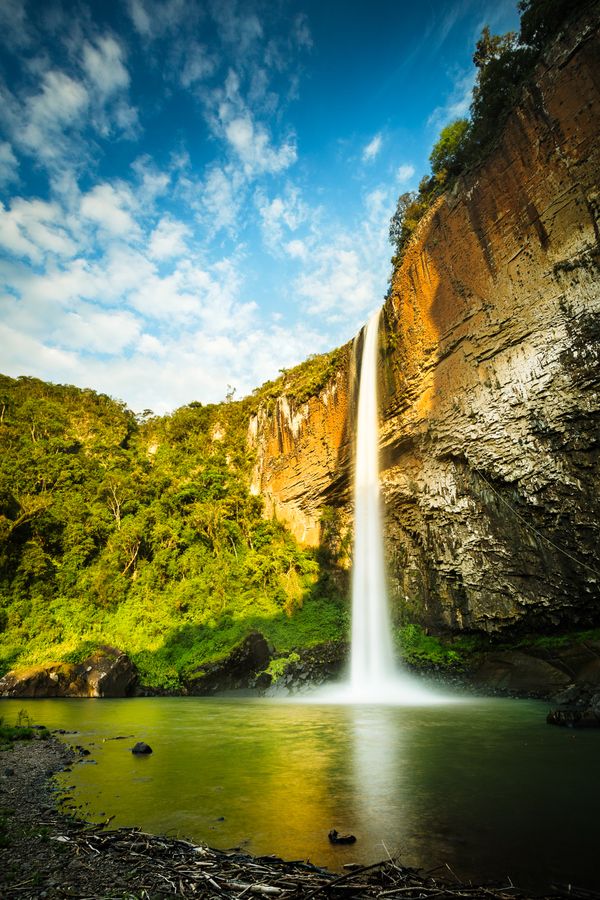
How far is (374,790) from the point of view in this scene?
5254 millimetres

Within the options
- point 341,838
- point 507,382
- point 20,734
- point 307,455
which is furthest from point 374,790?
point 307,455

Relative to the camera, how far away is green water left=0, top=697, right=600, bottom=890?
356 cm

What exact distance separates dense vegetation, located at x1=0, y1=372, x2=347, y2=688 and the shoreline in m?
16.7

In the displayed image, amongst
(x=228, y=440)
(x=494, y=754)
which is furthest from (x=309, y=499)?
(x=494, y=754)

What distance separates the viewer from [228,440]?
3634 centimetres

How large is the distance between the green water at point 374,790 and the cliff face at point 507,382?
6.14 metres

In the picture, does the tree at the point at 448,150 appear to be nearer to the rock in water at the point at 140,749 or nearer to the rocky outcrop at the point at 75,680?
the rock in water at the point at 140,749

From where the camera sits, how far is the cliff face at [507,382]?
13055 mm

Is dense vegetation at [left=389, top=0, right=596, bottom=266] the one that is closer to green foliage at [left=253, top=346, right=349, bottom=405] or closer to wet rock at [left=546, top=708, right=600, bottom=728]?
green foliage at [left=253, top=346, right=349, bottom=405]

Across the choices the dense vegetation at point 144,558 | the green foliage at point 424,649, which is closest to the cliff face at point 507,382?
the green foliage at point 424,649

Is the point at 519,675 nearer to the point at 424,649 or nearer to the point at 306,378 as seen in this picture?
the point at 424,649

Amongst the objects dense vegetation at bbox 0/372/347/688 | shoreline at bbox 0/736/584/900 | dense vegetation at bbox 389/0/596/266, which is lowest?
shoreline at bbox 0/736/584/900

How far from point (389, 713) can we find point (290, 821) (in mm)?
8888

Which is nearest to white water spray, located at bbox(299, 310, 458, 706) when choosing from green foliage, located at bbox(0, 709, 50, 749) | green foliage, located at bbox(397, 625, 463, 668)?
green foliage, located at bbox(397, 625, 463, 668)
